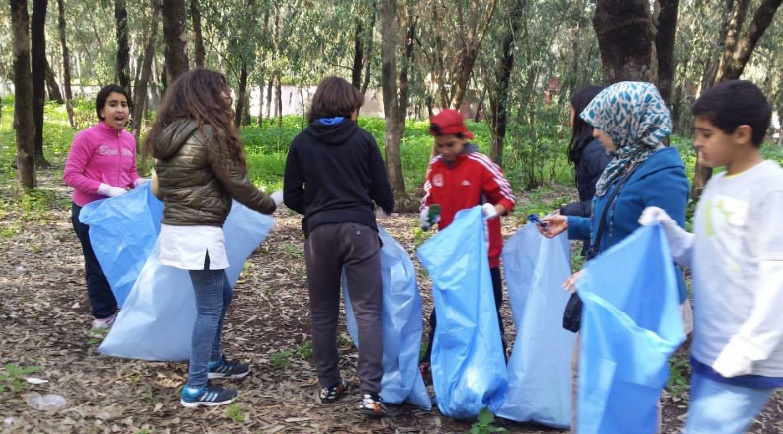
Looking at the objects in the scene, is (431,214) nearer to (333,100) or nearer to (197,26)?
(333,100)

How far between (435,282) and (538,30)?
400 inches

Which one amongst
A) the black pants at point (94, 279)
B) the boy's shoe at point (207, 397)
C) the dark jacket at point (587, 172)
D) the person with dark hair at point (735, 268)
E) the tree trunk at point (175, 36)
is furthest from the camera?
the tree trunk at point (175, 36)

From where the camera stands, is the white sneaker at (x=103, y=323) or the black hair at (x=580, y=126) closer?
the black hair at (x=580, y=126)

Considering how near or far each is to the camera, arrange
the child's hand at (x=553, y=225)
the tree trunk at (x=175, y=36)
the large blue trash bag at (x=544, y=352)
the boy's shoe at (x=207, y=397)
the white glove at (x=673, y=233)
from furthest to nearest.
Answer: the tree trunk at (x=175, y=36), the boy's shoe at (x=207, y=397), the large blue trash bag at (x=544, y=352), the child's hand at (x=553, y=225), the white glove at (x=673, y=233)

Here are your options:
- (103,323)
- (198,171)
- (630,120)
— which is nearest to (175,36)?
(103,323)

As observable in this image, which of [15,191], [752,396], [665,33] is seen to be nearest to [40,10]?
[15,191]

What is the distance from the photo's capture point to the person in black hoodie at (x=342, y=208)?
3.28 metres

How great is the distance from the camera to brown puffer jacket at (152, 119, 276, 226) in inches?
127

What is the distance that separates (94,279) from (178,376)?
1.05 m

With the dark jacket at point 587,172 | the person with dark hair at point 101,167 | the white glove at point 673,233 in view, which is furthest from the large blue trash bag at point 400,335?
the person with dark hair at point 101,167

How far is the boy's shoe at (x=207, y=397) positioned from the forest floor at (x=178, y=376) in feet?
0.12

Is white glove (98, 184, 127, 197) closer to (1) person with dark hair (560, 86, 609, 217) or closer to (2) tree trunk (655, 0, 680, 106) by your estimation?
(1) person with dark hair (560, 86, 609, 217)

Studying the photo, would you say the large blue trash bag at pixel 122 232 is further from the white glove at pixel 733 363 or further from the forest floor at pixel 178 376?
the white glove at pixel 733 363

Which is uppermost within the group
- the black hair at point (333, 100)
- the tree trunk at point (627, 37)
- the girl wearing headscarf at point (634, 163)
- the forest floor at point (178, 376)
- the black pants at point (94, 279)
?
the tree trunk at point (627, 37)
